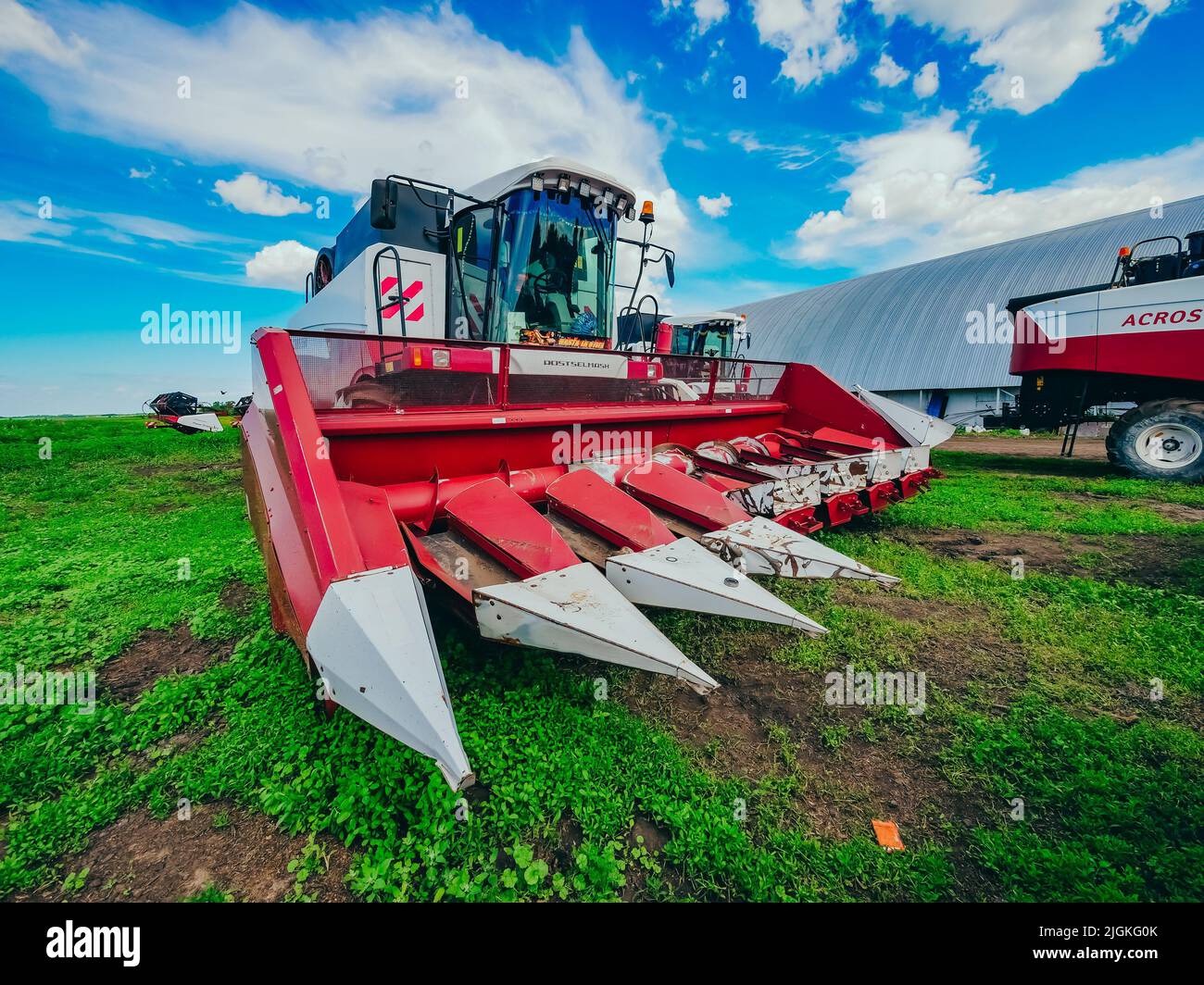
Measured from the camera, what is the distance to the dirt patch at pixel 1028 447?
35.6 ft

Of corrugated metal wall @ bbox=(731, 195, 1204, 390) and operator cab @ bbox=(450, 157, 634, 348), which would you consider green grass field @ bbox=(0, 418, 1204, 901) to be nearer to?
operator cab @ bbox=(450, 157, 634, 348)

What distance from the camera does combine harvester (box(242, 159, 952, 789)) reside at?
1.77 metres

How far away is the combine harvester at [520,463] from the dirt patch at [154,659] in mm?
740

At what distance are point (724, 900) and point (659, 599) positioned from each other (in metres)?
1.00

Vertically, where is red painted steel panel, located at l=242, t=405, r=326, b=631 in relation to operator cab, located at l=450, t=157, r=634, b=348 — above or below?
below

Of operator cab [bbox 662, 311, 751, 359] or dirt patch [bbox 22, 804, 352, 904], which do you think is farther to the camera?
operator cab [bbox 662, 311, 751, 359]

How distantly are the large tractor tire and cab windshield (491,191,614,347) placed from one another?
7.67 meters

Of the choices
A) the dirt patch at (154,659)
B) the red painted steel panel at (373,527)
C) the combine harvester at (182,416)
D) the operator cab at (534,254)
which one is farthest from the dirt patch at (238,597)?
the combine harvester at (182,416)

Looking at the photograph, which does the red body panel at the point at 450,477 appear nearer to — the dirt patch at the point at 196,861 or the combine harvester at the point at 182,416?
the dirt patch at the point at 196,861

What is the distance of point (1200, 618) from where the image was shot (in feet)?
9.70

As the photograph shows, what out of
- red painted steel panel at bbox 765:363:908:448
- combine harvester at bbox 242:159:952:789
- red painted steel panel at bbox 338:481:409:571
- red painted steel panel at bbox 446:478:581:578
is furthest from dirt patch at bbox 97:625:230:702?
red painted steel panel at bbox 765:363:908:448

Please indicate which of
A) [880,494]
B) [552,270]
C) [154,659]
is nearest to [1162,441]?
[880,494]

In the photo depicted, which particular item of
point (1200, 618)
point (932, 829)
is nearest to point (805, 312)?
point (1200, 618)

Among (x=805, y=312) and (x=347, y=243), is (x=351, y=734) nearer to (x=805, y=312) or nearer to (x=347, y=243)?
(x=347, y=243)
